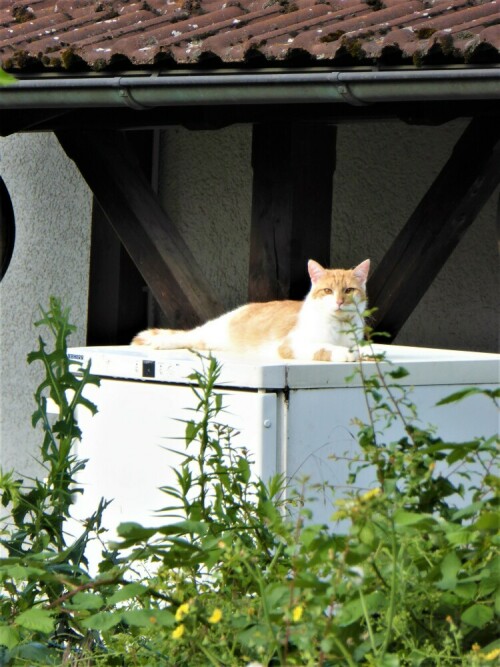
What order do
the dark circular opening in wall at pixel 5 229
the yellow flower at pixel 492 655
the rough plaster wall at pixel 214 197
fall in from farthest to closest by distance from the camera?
1. the rough plaster wall at pixel 214 197
2. the dark circular opening in wall at pixel 5 229
3. the yellow flower at pixel 492 655

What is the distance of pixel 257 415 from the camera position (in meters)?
3.51

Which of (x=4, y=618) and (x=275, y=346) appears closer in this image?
(x=4, y=618)

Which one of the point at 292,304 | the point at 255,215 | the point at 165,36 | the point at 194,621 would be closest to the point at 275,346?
the point at 292,304

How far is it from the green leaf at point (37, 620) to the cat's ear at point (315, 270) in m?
2.61

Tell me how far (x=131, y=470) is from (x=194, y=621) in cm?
209

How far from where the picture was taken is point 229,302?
6.11 m

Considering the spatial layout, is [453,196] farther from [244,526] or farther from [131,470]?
[244,526]

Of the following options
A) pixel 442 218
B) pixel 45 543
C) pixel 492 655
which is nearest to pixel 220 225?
pixel 442 218

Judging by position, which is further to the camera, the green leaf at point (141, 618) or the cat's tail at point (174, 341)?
the cat's tail at point (174, 341)

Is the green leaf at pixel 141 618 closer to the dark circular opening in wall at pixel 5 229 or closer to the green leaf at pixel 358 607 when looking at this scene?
the green leaf at pixel 358 607

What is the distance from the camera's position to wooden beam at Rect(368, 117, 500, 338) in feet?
14.6

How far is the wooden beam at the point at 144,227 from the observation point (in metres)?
5.06

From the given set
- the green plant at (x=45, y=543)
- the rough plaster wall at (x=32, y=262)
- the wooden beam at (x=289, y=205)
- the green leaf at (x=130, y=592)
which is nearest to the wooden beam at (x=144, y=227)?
the wooden beam at (x=289, y=205)

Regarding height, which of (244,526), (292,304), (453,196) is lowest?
(244,526)
